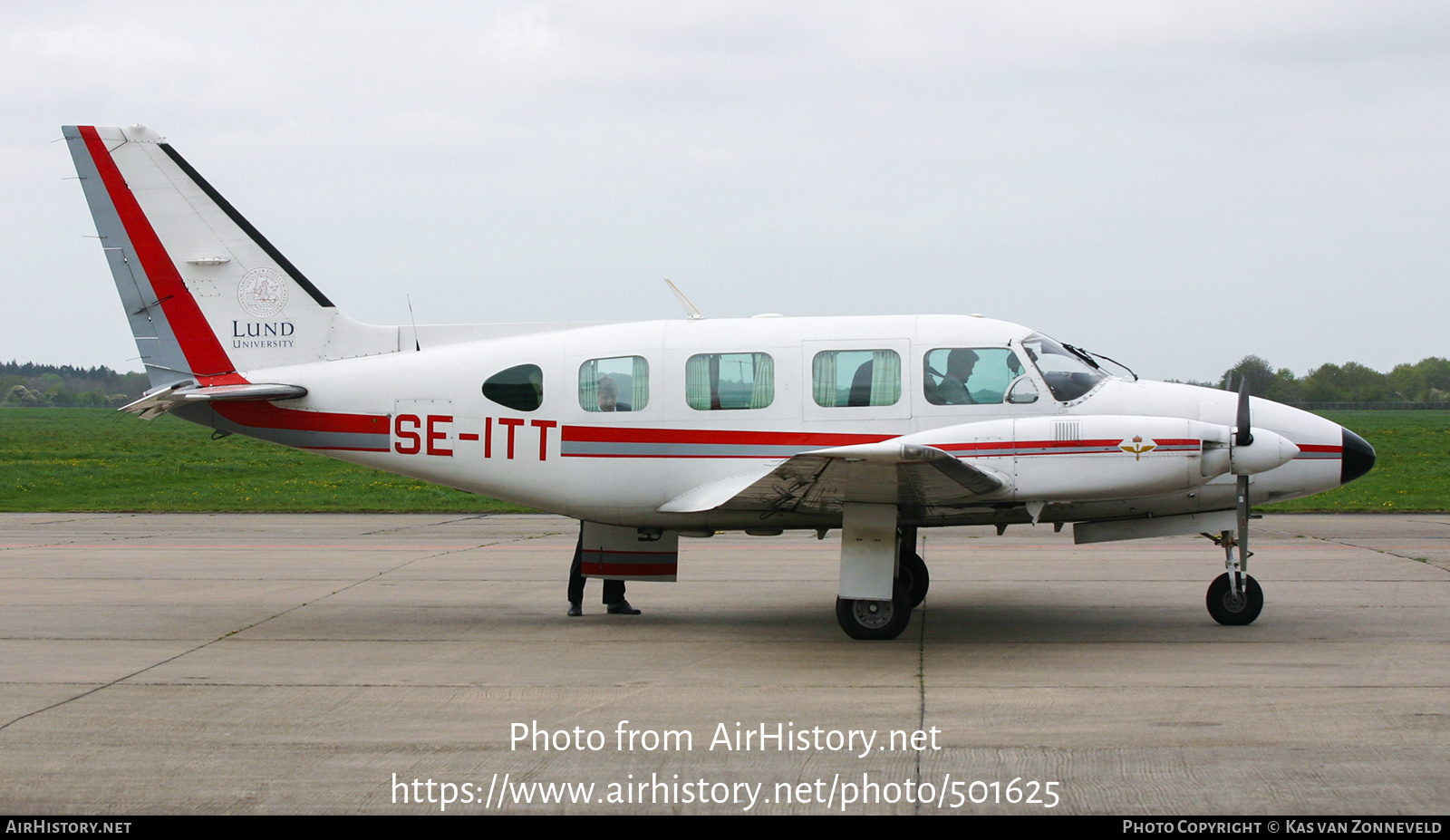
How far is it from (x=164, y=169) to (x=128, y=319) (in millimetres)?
1565

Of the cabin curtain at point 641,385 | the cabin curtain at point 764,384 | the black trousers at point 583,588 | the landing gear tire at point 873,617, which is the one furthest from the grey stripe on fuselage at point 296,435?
the landing gear tire at point 873,617

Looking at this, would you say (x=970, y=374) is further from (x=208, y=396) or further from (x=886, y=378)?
(x=208, y=396)

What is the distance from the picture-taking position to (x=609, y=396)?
37.2 feet

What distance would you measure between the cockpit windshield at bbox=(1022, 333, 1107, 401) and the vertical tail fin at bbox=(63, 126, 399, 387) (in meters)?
6.32

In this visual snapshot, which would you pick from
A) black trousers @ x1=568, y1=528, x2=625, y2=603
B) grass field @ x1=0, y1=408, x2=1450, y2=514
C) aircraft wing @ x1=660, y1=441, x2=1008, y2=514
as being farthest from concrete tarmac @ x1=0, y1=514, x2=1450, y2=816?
grass field @ x1=0, y1=408, x2=1450, y2=514

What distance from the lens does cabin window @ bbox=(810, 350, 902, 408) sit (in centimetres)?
1083

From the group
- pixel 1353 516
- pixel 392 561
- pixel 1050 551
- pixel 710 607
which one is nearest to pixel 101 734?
pixel 710 607

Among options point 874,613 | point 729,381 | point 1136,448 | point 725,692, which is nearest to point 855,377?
point 729,381

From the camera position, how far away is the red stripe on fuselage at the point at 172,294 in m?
12.0

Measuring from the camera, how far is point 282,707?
8430mm

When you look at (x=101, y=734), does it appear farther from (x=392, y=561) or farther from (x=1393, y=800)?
(x=392, y=561)

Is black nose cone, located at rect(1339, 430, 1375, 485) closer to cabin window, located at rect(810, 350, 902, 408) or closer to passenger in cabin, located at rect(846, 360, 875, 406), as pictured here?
cabin window, located at rect(810, 350, 902, 408)

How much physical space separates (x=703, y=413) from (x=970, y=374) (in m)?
2.45

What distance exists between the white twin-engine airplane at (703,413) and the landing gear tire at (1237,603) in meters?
0.02
